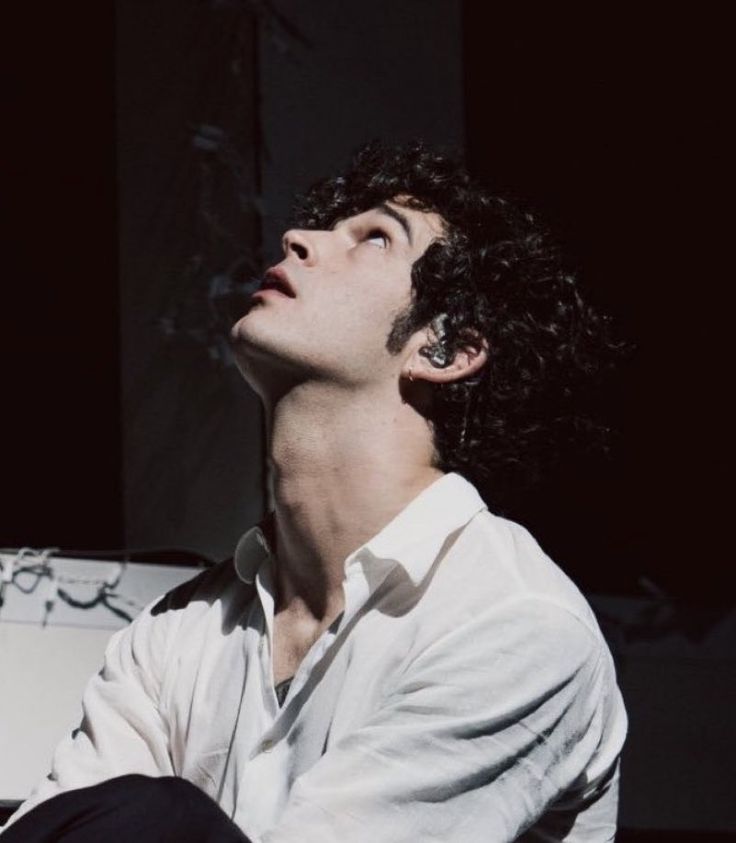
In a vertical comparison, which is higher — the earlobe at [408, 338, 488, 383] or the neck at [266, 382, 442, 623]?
the earlobe at [408, 338, 488, 383]

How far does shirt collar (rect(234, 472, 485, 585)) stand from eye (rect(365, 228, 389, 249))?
39 centimetres

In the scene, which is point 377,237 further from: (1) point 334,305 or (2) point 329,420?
(2) point 329,420

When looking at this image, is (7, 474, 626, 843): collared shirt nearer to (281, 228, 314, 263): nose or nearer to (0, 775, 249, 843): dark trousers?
(0, 775, 249, 843): dark trousers

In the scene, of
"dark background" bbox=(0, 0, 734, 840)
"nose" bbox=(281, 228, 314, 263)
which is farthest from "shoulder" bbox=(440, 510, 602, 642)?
"dark background" bbox=(0, 0, 734, 840)

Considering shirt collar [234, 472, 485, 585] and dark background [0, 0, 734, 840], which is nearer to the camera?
shirt collar [234, 472, 485, 585]

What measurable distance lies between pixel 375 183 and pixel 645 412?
48.9 inches

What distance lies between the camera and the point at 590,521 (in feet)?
11.3

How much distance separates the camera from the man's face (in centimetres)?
213

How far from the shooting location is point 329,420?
2150mm

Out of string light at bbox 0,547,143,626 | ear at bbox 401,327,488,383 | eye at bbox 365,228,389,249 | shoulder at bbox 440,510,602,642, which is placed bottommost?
string light at bbox 0,547,143,626

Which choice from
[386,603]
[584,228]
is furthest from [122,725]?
[584,228]

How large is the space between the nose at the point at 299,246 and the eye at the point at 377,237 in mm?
96

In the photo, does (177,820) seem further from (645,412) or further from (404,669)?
(645,412)

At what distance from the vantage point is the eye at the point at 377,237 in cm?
234
